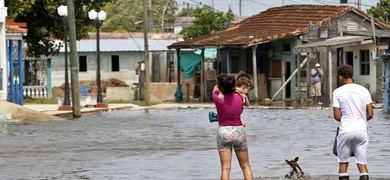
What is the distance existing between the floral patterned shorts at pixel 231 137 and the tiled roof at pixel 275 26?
3622 cm

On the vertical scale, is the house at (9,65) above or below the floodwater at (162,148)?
above

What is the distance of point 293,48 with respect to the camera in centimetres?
4838

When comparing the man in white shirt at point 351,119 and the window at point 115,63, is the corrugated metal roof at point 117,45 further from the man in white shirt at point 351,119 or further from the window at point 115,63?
the man in white shirt at point 351,119

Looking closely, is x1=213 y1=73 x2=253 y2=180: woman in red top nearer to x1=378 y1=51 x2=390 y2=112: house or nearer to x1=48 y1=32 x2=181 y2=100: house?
x1=378 y1=51 x2=390 y2=112: house

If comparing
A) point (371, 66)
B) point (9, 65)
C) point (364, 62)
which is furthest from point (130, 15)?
point (9, 65)

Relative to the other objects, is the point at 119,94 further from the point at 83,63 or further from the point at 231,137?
the point at 231,137

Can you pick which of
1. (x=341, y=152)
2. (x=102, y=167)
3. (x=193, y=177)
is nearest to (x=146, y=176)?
(x=193, y=177)

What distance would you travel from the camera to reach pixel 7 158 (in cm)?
1966

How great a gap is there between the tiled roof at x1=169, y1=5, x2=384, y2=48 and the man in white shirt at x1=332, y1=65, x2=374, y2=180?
3619 centimetres

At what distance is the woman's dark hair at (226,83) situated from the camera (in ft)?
44.0

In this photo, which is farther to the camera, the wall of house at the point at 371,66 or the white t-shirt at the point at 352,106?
the wall of house at the point at 371,66

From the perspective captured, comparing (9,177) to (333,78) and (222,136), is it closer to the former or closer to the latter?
(222,136)

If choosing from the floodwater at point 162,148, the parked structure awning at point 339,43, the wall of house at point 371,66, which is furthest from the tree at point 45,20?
the floodwater at point 162,148

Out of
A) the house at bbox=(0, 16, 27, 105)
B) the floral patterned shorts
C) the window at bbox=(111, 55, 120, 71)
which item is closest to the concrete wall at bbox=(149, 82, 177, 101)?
the window at bbox=(111, 55, 120, 71)
